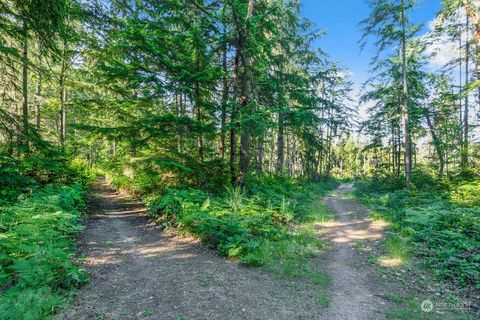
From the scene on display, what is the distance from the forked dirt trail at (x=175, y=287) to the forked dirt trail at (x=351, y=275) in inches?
19.4

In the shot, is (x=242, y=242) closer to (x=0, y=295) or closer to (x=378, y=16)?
(x=0, y=295)

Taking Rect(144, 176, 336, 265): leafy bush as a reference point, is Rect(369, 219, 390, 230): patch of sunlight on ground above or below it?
below

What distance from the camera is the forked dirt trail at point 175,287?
3.62 m

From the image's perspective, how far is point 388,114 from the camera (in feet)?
67.2

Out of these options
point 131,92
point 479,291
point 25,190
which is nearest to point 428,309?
point 479,291

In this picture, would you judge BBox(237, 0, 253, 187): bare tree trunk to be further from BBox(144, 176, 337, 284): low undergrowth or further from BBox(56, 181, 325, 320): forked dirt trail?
BBox(56, 181, 325, 320): forked dirt trail

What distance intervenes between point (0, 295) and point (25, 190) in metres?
4.90

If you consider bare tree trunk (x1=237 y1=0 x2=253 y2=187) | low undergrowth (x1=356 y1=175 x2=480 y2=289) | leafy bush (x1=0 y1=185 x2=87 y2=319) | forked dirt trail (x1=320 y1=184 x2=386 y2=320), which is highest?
bare tree trunk (x1=237 y1=0 x2=253 y2=187)

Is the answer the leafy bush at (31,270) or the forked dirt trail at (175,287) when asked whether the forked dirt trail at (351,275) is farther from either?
the leafy bush at (31,270)

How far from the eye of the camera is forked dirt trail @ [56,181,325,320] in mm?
3621

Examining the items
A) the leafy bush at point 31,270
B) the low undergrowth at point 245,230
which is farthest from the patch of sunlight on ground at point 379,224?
the leafy bush at point 31,270

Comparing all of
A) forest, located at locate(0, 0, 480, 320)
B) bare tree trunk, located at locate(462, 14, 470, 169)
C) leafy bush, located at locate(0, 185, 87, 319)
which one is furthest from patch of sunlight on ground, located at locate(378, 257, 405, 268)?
bare tree trunk, located at locate(462, 14, 470, 169)

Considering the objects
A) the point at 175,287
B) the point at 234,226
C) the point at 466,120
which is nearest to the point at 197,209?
the point at 234,226

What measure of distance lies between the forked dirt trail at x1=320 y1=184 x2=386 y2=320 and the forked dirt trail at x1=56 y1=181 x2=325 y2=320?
492 mm
